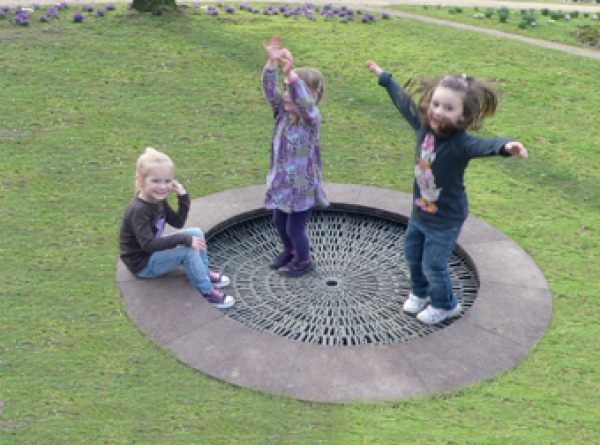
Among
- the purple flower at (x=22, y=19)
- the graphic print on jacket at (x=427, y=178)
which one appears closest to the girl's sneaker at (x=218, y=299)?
the graphic print on jacket at (x=427, y=178)

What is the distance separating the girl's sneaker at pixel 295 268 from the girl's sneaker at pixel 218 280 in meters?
0.45

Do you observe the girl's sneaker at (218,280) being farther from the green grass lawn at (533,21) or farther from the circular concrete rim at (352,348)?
the green grass lawn at (533,21)

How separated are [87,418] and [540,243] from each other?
144 inches

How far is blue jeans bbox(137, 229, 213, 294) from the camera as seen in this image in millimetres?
4258

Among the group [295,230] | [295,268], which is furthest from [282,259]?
[295,230]

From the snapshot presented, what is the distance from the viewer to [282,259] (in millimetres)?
4828

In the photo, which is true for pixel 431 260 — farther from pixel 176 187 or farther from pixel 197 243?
pixel 176 187

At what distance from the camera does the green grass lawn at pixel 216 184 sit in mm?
3371

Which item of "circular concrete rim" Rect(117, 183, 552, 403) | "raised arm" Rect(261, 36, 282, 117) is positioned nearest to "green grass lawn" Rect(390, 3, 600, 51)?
"circular concrete rim" Rect(117, 183, 552, 403)

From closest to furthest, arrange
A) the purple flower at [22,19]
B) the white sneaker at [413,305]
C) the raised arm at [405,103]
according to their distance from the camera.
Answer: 1. the raised arm at [405,103]
2. the white sneaker at [413,305]
3. the purple flower at [22,19]

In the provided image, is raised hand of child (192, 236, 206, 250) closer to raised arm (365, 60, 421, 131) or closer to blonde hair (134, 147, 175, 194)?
blonde hair (134, 147, 175, 194)

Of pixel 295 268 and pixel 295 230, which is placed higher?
pixel 295 230

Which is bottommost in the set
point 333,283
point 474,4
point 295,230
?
point 333,283

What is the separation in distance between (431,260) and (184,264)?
5.29ft
